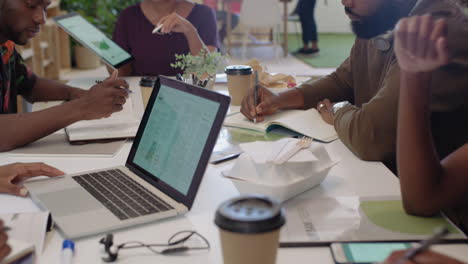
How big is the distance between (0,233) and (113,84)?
81cm

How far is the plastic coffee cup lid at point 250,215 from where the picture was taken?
707mm

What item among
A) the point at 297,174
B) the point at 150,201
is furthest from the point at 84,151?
the point at 297,174

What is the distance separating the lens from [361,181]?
3.99 ft

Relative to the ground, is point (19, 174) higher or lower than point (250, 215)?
lower

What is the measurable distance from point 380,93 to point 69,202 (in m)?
0.79

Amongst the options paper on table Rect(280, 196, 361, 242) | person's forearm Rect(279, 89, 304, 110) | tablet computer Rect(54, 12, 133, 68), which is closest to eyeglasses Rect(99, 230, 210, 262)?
paper on table Rect(280, 196, 361, 242)

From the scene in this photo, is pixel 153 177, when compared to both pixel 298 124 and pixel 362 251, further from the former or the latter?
pixel 298 124

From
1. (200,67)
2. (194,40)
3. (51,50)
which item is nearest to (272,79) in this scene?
(200,67)

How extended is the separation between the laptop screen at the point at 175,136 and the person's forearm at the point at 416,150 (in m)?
0.36

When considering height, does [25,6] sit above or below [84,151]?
above

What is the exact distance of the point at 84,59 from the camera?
591 centimetres

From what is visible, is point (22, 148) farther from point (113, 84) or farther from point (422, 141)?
point (422, 141)

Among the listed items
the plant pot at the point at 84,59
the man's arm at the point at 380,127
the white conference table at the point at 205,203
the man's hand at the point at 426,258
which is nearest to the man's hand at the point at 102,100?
the white conference table at the point at 205,203

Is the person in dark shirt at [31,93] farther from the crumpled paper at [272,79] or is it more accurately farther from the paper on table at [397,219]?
the paper on table at [397,219]
